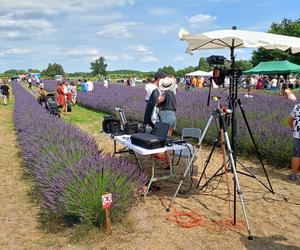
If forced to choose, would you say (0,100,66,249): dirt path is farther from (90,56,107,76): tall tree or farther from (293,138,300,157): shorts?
(90,56,107,76): tall tree

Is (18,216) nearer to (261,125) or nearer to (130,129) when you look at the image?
(130,129)

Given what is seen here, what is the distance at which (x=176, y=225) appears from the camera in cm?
404

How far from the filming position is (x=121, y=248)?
3518mm

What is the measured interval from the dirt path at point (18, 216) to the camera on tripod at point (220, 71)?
8.84 feet

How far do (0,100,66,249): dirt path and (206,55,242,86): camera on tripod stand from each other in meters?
2.70

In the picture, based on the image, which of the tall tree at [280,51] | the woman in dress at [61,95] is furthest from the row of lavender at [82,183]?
the tall tree at [280,51]

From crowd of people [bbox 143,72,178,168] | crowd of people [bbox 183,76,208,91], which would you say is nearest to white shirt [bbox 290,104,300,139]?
crowd of people [bbox 143,72,178,168]

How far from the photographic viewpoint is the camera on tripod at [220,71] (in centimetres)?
440

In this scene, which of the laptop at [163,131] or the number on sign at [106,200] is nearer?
the number on sign at [106,200]

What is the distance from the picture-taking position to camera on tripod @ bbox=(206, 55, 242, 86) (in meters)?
4.40

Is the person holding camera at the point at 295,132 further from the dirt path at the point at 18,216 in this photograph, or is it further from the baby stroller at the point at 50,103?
the baby stroller at the point at 50,103

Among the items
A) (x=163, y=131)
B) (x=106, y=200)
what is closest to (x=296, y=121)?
(x=163, y=131)

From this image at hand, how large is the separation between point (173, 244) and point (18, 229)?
192 centimetres

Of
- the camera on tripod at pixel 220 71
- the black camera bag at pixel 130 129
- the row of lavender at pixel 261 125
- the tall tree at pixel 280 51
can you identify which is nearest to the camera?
the camera on tripod at pixel 220 71
